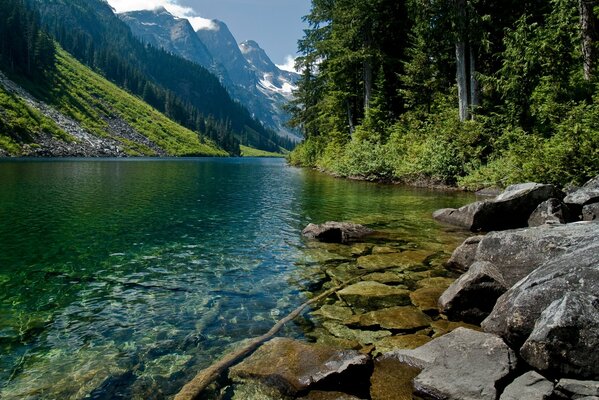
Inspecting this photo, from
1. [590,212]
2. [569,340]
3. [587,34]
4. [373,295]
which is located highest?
[587,34]

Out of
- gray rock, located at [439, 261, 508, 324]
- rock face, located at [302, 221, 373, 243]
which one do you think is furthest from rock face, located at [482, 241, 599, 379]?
rock face, located at [302, 221, 373, 243]

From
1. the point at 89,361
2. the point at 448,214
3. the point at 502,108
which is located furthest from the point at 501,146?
the point at 89,361

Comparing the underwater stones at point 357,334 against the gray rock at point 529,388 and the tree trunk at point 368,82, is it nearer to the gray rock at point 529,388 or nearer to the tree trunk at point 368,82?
the gray rock at point 529,388


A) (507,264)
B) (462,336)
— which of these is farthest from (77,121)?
(462,336)

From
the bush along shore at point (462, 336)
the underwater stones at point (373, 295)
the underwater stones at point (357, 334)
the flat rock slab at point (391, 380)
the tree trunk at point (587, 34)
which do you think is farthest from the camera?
the tree trunk at point (587, 34)

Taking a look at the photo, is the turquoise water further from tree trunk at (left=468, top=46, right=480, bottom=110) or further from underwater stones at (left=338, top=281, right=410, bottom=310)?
tree trunk at (left=468, top=46, right=480, bottom=110)

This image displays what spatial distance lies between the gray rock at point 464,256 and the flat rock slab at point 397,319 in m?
3.53

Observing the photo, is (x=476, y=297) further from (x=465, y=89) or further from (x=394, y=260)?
(x=465, y=89)

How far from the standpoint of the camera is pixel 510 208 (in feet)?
53.4

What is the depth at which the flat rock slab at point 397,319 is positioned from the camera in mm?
8005

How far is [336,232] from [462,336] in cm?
904

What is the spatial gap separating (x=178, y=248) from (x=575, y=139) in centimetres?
1906

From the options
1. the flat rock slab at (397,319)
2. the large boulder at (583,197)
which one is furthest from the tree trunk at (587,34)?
the flat rock slab at (397,319)

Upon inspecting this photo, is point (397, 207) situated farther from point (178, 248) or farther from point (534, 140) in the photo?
point (178, 248)
